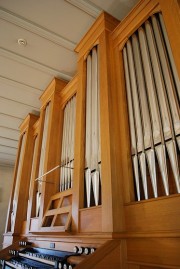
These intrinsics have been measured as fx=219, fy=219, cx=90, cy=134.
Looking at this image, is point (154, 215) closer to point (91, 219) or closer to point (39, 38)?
point (91, 219)

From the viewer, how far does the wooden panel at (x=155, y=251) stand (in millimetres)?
1711

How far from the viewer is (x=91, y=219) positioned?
2.43 m

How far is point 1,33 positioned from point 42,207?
312 cm

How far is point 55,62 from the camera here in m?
4.49

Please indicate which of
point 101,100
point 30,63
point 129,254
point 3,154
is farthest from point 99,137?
point 3,154

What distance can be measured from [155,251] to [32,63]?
13.1ft

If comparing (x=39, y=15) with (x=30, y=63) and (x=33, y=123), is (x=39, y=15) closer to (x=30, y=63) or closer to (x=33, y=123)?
(x=30, y=63)

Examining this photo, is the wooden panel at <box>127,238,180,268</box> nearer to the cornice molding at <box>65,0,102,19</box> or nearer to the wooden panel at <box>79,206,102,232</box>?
the wooden panel at <box>79,206,102,232</box>

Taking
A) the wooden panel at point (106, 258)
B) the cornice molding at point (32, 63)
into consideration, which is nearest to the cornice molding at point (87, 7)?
the cornice molding at point (32, 63)

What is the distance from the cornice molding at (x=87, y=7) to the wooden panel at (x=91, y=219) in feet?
9.75

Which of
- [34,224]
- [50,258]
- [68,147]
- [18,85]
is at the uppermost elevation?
[18,85]

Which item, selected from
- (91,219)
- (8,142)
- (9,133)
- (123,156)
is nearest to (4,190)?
(8,142)

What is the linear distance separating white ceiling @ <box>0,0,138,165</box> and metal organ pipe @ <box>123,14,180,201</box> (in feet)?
3.59

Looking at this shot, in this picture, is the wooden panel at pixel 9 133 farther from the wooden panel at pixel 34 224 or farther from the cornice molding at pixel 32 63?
the wooden panel at pixel 34 224
